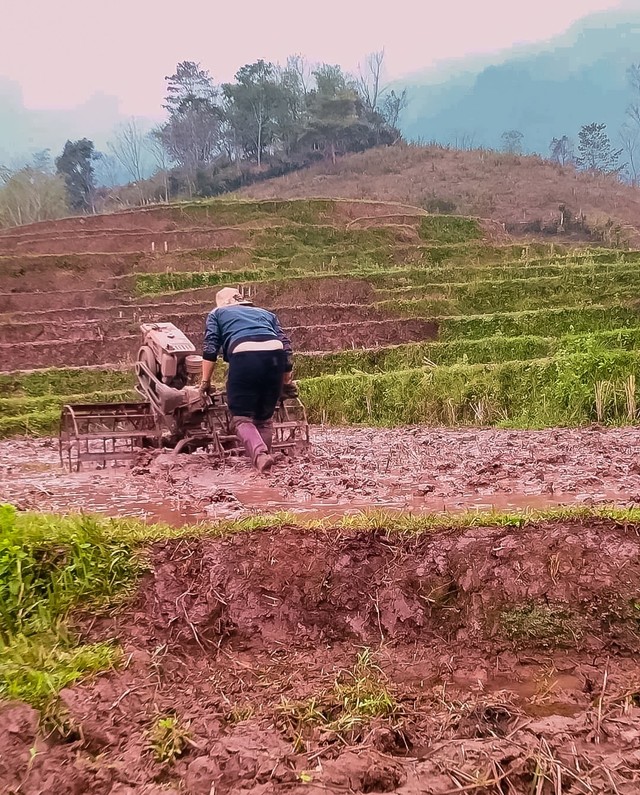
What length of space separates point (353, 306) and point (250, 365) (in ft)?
Answer: 52.0

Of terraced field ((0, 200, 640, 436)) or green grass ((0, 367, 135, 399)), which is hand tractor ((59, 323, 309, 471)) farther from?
green grass ((0, 367, 135, 399))

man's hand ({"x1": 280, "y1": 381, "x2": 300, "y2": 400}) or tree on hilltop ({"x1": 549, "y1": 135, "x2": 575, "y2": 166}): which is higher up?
tree on hilltop ({"x1": 549, "y1": 135, "x2": 575, "y2": 166})

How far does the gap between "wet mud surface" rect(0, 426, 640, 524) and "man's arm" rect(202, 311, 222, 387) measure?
3.04 ft

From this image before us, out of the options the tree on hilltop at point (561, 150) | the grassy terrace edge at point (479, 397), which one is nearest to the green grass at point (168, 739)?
the grassy terrace edge at point (479, 397)

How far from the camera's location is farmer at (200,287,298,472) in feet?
20.9

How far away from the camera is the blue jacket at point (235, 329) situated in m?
6.43

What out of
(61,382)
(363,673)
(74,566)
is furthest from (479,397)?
(61,382)

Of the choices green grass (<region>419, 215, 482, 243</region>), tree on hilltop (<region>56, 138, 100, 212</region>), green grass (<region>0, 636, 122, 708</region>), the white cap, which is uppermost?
tree on hilltop (<region>56, 138, 100, 212</region>)

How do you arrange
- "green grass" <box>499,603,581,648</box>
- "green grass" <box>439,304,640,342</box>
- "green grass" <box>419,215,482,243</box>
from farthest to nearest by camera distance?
"green grass" <box>419,215,482,243</box> → "green grass" <box>439,304,640,342</box> → "green grass" <box>499,603,581,648</box>

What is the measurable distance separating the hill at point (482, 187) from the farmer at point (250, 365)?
33.9 m

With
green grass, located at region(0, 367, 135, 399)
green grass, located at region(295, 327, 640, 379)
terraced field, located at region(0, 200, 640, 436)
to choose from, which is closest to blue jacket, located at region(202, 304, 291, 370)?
terraced field, located at region(0, 200, 640, 436)

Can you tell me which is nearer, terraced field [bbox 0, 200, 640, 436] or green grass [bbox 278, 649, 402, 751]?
green grass [bbox 278, 649, 402, 751]

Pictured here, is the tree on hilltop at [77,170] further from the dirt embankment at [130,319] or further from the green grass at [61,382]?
the green grass at [61,382]

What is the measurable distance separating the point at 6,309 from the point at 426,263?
55.5ft
